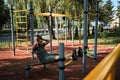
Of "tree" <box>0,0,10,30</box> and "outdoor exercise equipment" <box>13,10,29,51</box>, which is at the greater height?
"tree" <box>0,0,10,30</box>

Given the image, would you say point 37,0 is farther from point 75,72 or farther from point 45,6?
point 75,72

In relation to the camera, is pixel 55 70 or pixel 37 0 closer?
pixel 55 70

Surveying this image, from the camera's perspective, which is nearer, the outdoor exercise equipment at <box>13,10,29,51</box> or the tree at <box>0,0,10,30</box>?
the outdoor exercise equipment at <box>13,10,29,51</box>

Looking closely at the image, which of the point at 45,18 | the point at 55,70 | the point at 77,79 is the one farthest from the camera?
the point at 45,18

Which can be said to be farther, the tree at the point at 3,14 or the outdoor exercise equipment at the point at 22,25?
the tree at the point at 3,14

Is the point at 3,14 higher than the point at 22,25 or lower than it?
higher

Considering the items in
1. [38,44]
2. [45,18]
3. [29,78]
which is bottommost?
[29,78]

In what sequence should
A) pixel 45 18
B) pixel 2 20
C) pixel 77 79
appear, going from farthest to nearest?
1. pixel 2 20
2. pixel 45 18
3. pixel 77 79

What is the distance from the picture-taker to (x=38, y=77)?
824 cm

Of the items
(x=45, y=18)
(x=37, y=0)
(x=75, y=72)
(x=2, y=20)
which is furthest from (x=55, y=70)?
(x=2, y=20)

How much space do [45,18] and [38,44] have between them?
64.6 ft

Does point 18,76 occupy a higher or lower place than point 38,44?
lower

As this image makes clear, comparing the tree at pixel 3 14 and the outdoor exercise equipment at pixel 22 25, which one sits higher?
the tree at pixel 3 14

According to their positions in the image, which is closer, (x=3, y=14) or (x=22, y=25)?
(x=22, y=25)
